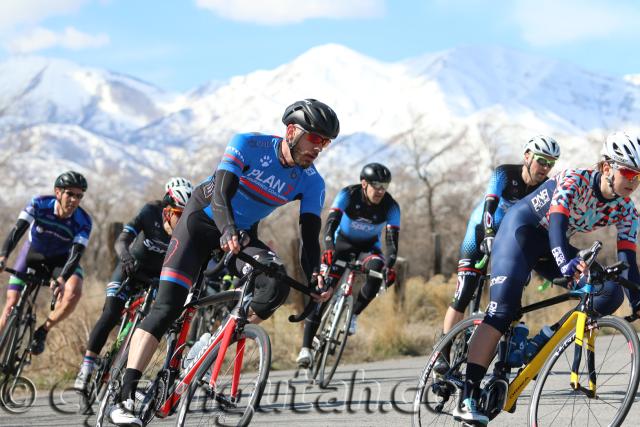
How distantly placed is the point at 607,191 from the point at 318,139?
6.25 feet

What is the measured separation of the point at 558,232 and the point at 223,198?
Answer: 2.12 metres

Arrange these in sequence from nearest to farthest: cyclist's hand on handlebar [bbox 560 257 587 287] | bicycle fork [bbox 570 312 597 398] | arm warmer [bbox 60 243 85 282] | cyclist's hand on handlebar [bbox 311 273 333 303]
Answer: cyclist's hand on handlebar [bbox 560 257 587 287], bicycle fork [bbox 570 312 597 398], cyclist's hand on handlebar [bbox 311 273 333 303], arm warmer [bbox 60 243 85 282]

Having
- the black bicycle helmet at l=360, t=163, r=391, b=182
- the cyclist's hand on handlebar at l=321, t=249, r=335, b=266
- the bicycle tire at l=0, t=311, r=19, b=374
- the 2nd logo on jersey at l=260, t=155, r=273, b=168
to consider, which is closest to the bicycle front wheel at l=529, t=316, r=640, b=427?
the 2nd logo on jersey at l=260, t=155, r=273, b=168

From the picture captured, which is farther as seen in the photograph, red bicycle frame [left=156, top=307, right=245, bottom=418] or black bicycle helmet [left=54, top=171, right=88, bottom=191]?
black bicycle helmet [left=54, top=171, right=88, bottom=191]

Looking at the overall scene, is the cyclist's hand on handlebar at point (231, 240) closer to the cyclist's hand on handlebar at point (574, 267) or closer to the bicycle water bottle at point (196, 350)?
the bicycle water bottle at point (196, 350)

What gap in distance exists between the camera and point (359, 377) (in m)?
10.7

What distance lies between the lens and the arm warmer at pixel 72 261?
31.0 ft

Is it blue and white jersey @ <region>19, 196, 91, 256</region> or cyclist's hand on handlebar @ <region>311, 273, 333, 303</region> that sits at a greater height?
cyclist's hand on handlebar @ <region>311, 273, 333, 303</region>

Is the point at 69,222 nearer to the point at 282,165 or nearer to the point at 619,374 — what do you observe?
the point at 282,165

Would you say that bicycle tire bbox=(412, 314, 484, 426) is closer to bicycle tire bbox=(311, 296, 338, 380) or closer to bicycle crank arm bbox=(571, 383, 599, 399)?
bicycle crank arm bbox=(571, 383, 599, 399)

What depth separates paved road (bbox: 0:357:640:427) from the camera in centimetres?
745

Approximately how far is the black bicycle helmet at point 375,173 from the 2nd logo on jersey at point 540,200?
4.12m

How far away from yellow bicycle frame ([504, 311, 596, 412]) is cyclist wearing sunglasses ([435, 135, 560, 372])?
8.28 feet

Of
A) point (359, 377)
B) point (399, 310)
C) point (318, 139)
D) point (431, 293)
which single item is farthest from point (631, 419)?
point (431, 293)
